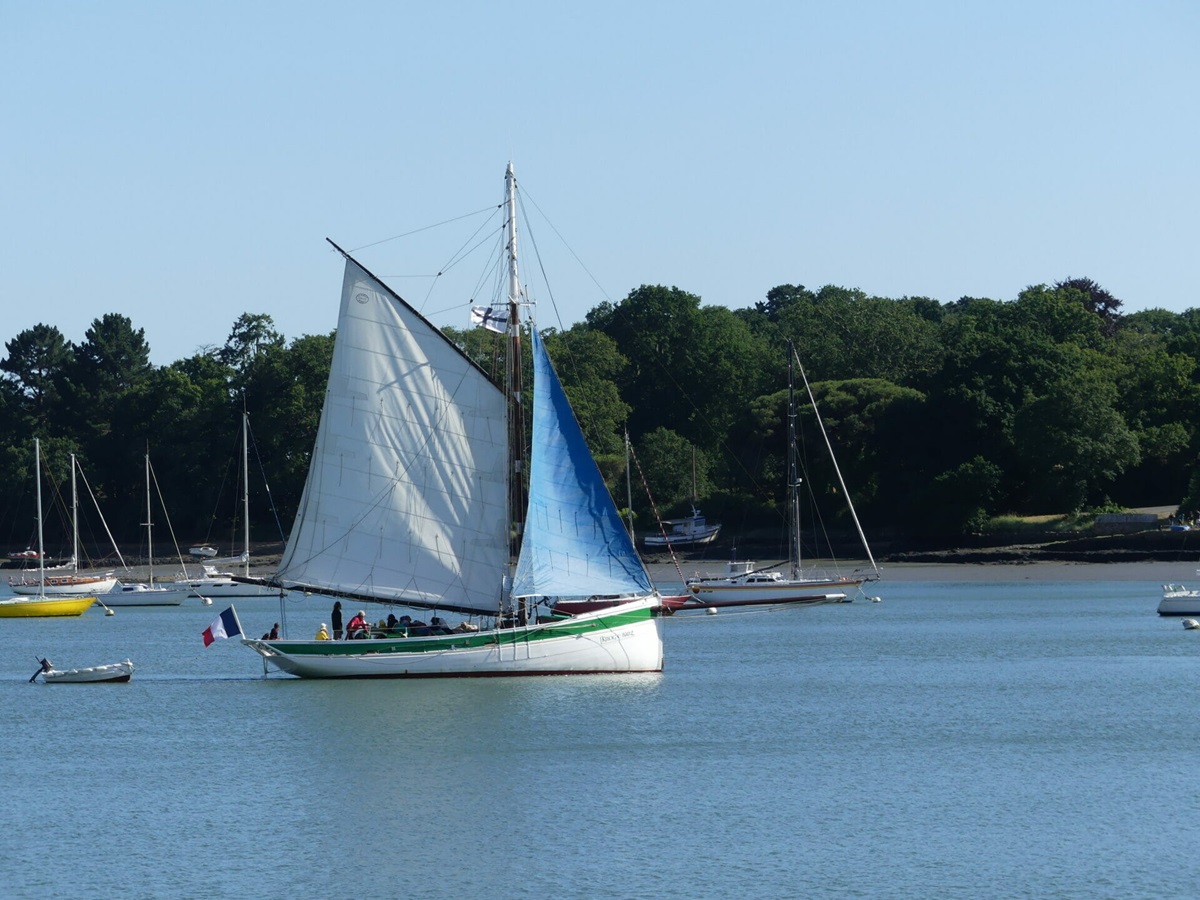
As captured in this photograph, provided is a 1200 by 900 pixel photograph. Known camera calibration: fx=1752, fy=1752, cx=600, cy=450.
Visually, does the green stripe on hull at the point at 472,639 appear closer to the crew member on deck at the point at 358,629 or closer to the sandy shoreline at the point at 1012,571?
the crew member on deck at the point at 358,629

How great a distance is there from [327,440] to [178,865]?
2017cm

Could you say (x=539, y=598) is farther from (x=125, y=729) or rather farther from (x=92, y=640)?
(x=92, y=640)

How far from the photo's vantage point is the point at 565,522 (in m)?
47.8

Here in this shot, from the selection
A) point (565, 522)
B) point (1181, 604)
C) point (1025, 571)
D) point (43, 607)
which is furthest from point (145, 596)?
point (565, 522)

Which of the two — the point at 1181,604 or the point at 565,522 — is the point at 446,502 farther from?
the point at 1181,604

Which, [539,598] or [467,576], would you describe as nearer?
[467,576]

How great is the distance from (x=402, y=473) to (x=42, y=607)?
2209 inches

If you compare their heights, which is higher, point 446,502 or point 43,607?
point 446,502

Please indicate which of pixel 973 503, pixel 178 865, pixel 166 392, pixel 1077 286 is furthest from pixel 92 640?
pixel 1077 286

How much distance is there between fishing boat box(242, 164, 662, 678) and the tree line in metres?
63.7

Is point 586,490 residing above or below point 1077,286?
below

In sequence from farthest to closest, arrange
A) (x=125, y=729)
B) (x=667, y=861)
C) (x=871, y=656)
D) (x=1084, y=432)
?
1. (x=1084, y=432)
2. (x=871, y=656)
3. (x=125, y=729)
4. (x=667, y=861)

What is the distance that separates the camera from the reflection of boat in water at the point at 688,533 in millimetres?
130625

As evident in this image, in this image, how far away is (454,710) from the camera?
45.3 m
